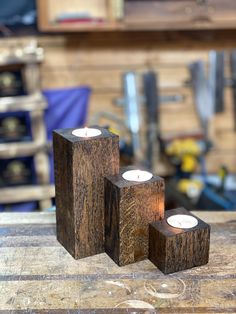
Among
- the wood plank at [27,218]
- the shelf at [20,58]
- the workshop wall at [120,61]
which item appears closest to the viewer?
the wood plank at [27,218]

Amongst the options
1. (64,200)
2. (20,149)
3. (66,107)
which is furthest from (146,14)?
(64,200)

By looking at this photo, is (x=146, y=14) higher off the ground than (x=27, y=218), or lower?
higher

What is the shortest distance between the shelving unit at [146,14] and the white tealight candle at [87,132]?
1407 millimetres

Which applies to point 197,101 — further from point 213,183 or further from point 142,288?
point 142,288

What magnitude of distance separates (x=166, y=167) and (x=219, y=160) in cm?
29

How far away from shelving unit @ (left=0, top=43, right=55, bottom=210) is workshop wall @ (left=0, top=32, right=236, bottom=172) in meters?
0.21

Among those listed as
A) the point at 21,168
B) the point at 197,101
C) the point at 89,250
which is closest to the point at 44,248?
the point at 89,250

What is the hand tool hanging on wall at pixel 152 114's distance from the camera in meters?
2.75

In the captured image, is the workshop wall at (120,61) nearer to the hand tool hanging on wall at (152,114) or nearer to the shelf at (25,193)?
the hand tool hanging on wall at (152,114)

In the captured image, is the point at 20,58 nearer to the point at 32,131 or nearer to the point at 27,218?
the point at 32,131

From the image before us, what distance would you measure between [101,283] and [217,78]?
1.96 metres

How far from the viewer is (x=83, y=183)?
3.52ft

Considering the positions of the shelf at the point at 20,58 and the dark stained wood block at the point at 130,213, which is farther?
the shelf at the point at 20,58

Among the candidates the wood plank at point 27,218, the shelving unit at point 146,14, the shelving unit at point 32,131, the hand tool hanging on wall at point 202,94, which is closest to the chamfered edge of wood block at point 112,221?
the wood plank at point 27,218
